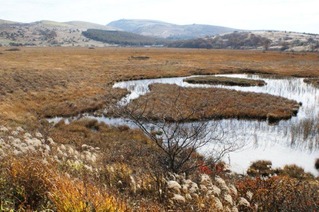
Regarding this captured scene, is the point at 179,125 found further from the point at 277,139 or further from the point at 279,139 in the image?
the point at 279,139

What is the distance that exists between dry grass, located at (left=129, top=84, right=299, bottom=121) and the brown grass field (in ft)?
0.39

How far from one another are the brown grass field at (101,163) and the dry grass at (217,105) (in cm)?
12

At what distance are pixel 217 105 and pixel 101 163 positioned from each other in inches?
765

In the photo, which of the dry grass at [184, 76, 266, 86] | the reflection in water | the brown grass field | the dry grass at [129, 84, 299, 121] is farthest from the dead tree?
the dry grass at [184, 76, 266, 86]

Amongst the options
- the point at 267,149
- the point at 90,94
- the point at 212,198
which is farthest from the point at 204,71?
the point at 212,198

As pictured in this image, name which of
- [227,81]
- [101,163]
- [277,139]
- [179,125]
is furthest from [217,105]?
[101,163]

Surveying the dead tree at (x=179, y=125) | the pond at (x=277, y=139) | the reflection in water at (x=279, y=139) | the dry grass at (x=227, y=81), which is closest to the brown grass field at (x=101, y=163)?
the dead tree at (x=179, y=125)

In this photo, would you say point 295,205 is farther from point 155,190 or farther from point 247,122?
point 247,122

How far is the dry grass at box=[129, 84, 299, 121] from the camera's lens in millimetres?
27062

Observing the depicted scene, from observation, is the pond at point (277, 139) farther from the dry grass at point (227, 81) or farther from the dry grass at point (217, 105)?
the dry grass at point (227, 81)

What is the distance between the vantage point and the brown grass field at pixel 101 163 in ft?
21.8

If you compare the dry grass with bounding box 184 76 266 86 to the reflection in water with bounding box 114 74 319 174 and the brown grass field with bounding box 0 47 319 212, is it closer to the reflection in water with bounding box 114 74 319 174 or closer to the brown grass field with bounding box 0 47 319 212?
the brown grass field with bounding box 0 47 319 212

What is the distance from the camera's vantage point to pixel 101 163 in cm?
1237

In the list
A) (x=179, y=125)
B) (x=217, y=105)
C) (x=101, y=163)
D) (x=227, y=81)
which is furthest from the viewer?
(x=227, y=81)
